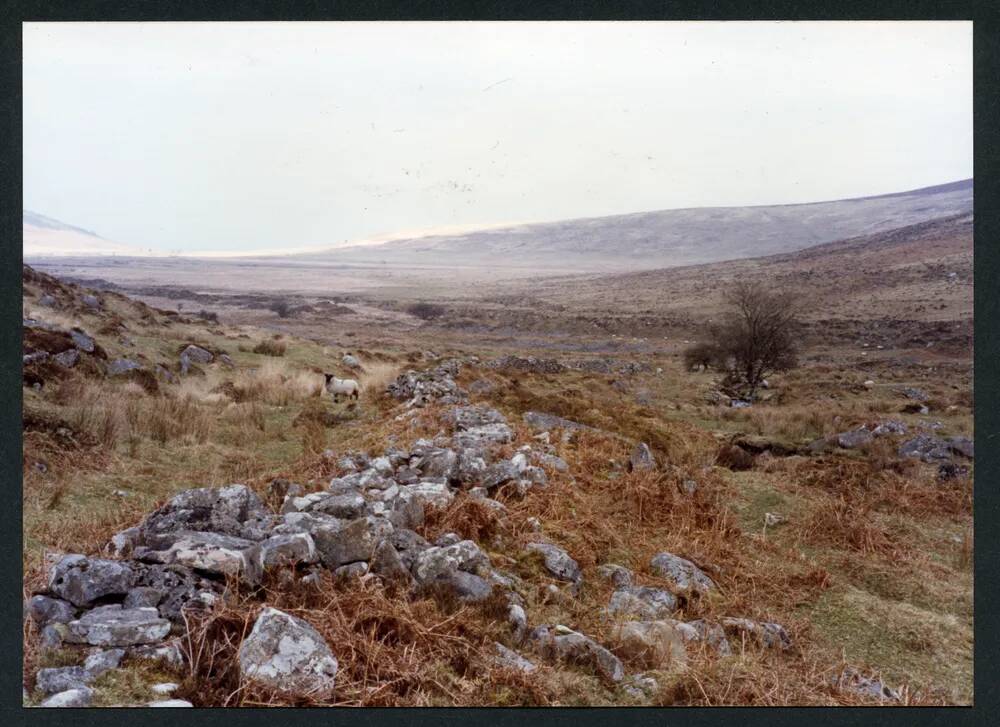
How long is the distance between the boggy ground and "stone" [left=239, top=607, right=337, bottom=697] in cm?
9

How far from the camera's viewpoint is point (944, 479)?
27.2ft

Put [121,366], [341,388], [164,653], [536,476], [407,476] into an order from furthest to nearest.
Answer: [341,388], [121,366], [536,476], [407,476], [164,653]

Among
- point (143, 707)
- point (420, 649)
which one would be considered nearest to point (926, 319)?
point (420, 649)

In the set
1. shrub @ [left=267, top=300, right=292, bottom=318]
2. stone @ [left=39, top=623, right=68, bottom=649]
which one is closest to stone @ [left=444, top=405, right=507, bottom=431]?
stone @ [left=39, top=623, right=68, bottom=649]

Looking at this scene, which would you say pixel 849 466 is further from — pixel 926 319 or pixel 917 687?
pixel 926 319

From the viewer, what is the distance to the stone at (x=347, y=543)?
4535mm

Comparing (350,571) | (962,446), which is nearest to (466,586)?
(350,571)

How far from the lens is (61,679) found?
3.75 meters

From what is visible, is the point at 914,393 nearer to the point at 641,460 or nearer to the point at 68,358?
the point at 641,460

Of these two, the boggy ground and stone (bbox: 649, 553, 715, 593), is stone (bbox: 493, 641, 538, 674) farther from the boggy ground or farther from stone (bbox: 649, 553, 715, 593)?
stone (bbox: 649, 553, 715, 593)

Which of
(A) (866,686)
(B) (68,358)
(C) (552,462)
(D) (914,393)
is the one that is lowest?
(D) (914,393)

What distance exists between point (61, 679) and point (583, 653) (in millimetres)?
3138

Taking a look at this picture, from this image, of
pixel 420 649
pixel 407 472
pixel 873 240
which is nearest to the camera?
pixel 420 649

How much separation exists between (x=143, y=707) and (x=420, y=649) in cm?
163
